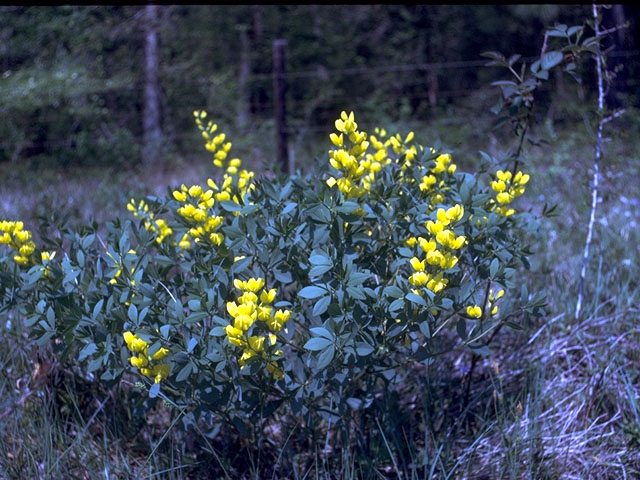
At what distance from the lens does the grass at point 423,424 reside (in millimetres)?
1739

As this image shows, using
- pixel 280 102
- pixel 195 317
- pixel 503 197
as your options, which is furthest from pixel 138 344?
pixel 280 102

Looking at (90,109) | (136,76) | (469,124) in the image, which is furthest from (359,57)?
(90,109)

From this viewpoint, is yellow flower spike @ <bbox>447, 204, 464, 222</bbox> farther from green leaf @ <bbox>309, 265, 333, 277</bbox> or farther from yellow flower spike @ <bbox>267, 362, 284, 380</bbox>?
yellow flower spike @ <bbox>267, 362, 284, 380</bbox>

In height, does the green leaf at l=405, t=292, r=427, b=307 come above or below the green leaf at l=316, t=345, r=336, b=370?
above

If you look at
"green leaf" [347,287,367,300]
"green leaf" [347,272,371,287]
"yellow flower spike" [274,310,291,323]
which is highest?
"green leaf" [347,272,371,287]

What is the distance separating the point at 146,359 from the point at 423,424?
0.87 m

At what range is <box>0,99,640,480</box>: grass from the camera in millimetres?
1739

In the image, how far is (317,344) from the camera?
140cm

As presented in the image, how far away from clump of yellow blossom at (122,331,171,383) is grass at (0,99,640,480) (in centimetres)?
13

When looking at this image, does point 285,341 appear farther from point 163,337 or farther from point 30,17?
point 30,17

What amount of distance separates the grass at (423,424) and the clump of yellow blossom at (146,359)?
0.13 meters

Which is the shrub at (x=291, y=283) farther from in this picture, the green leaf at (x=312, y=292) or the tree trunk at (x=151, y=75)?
the tree trunk at (x=151, y=75)

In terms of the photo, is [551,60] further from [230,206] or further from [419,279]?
[230,206]

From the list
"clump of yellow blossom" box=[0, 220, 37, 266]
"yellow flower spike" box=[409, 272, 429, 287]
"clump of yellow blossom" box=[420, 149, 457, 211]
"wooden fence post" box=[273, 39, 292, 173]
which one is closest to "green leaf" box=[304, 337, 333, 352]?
"yellow flower spike" box=[409, 272, 429, 287]
